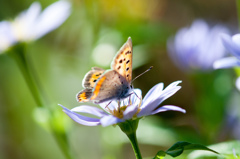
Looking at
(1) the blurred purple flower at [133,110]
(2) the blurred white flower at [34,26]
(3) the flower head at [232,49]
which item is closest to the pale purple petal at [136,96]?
(1) the blurred purple flower at [133,110]

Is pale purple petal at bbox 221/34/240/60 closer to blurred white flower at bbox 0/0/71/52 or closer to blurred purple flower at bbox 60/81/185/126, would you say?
blurred purple flower at bbox 60/81/185/126

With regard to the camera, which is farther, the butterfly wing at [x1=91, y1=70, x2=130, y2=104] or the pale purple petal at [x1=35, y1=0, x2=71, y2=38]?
the pale purple petal at [x1=35, y1=0, x2=71, y2=38]

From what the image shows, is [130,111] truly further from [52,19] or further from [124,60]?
[52,19]

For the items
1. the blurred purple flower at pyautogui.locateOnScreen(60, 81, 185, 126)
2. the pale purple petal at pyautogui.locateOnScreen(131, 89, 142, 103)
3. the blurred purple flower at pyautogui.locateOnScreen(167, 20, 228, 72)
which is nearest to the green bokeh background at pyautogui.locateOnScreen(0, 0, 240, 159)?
the blurred purple flower at pyautogui.locateOnScreen(167, 20, 228, 72)

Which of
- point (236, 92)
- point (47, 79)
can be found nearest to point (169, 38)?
point (236, 92)

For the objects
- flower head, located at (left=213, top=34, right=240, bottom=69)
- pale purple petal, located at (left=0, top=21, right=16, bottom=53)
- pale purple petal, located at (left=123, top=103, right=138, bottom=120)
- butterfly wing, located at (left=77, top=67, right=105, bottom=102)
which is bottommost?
pale purple petal, located at (left=123, top=103, right=138, bottom=120)

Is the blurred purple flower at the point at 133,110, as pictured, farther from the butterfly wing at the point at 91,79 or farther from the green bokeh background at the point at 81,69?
the green bokeh background at the point at 81,69

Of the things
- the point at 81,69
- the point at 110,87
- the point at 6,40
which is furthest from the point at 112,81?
the point at 81,69

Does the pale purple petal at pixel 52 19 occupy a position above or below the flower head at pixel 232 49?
above
